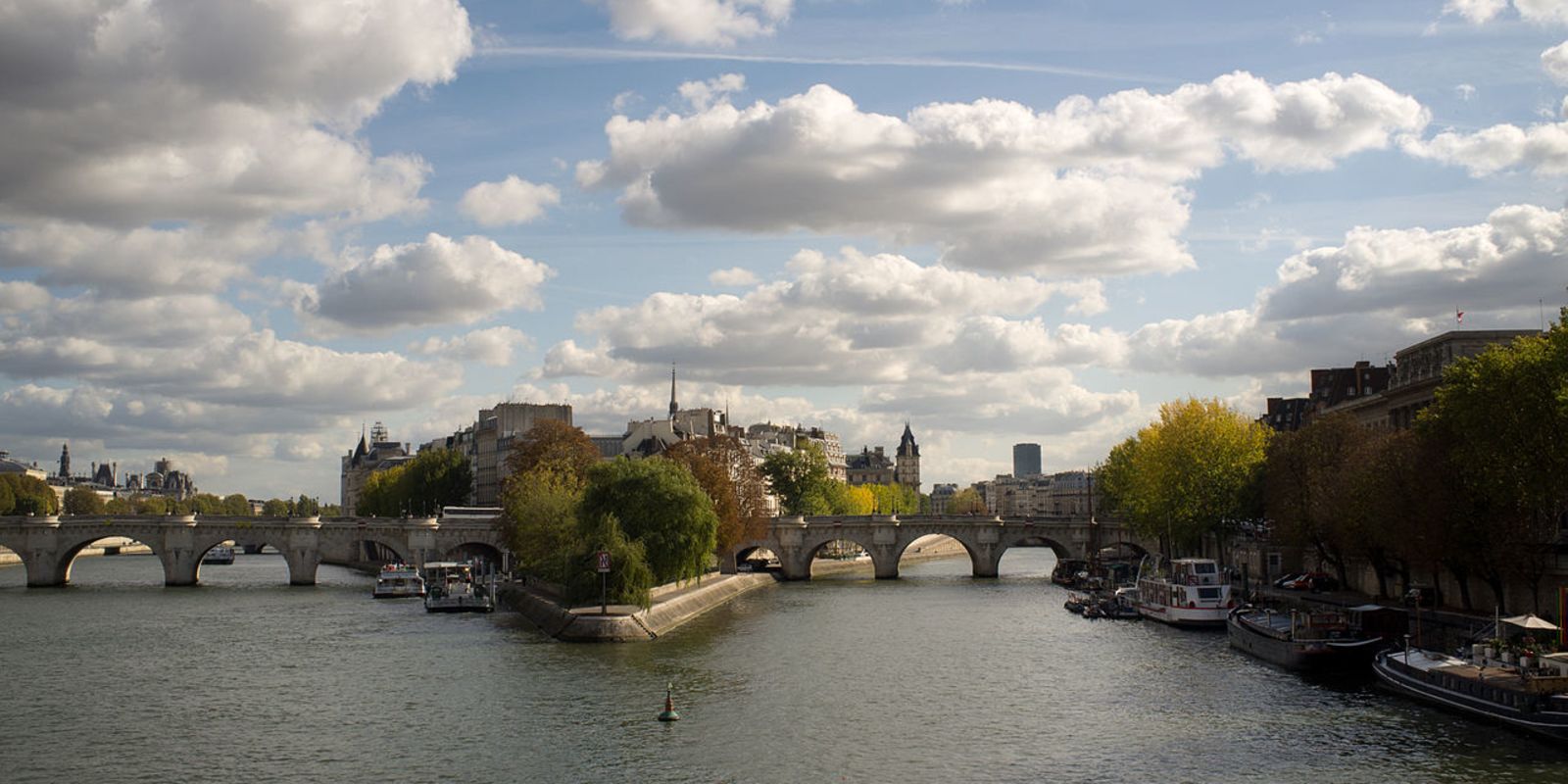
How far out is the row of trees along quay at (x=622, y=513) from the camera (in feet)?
236

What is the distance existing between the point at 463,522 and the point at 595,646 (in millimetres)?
57326

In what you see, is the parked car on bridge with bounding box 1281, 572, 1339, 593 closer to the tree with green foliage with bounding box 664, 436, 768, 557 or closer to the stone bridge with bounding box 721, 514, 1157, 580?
the stone bridge with bounding box 721, 514, 1157, 580

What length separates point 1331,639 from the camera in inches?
2234

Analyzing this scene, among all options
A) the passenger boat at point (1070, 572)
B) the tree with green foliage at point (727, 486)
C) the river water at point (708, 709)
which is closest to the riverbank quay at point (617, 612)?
the river water at point (708, 709)

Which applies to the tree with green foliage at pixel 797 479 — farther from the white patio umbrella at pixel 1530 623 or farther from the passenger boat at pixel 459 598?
the white patio umbrella at pixel 1530 623

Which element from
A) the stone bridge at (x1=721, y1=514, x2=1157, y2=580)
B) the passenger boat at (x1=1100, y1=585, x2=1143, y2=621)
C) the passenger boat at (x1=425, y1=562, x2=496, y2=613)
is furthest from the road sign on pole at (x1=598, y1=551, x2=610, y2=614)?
the stone bridge at (x1=721, y1=514, x2=1157, y2=580)

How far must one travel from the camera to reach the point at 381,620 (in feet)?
264

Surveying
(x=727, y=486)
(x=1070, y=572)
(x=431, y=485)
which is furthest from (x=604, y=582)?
(x=431, y=485)

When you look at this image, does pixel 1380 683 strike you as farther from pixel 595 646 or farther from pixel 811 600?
pixel 811 600

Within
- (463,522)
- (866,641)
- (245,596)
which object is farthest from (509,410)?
(866,641)

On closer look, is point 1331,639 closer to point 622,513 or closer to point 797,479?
point 622,513

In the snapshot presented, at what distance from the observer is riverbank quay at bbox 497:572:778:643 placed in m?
66.4

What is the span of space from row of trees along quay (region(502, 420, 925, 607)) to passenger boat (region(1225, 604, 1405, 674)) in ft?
99.4

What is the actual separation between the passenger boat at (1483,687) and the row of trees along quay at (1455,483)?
27.1 ft
